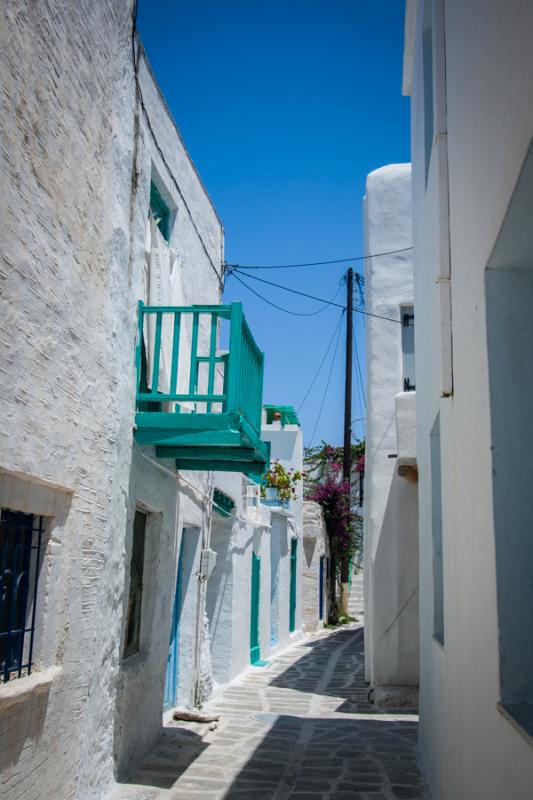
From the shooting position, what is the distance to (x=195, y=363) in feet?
20.2

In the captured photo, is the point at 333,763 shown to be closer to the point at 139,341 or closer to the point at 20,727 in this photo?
the point at 20,727

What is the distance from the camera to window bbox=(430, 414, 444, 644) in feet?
19.5

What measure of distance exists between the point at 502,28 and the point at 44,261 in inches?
105

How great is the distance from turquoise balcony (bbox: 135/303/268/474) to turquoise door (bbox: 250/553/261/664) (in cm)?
619

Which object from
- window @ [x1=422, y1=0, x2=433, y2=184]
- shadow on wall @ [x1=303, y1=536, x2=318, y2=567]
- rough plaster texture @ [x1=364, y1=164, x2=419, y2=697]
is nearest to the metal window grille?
window @ [x1=422, y1=0, x2=433, y2=184]

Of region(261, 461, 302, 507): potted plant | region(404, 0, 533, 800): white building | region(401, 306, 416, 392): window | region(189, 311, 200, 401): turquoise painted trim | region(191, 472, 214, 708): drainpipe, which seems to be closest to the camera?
region(404, 0, 533, 800): white building

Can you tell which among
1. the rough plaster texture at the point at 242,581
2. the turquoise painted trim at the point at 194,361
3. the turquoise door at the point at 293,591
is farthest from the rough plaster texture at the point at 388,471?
the turquoise door at the point at 293,591

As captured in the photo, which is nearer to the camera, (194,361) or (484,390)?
(484,390)

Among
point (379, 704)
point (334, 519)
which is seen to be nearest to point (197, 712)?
point (379, 704)

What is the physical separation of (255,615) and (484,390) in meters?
10.5

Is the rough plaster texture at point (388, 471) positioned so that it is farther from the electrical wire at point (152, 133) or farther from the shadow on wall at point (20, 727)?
the shadow on wall at point (20, 727)

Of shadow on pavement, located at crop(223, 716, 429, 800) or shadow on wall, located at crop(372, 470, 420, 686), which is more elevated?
shadow on wall, located at crop(372, 470, 420, 686)

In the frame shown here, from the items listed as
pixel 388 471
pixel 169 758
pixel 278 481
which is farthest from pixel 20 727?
pixel 278 481

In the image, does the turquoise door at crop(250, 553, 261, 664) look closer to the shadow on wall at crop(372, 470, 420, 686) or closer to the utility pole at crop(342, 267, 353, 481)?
the shadow on wall at crop(372, 470, 420, 686)
